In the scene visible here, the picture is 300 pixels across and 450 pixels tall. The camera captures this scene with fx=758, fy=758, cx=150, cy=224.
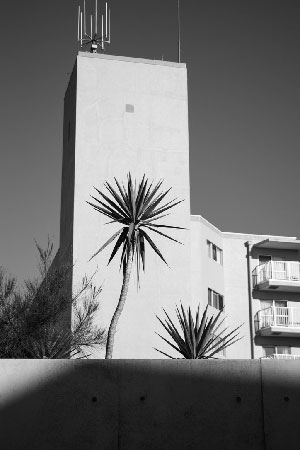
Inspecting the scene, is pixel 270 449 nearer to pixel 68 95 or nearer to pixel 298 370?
pixel 298 370

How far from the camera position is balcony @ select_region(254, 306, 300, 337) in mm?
39688

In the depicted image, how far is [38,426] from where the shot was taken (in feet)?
39.5

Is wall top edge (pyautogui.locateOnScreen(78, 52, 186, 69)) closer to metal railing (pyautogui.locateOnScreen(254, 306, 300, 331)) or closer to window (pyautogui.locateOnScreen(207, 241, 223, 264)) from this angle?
window (pyautogui.locateOnScreen(207, 241, 223, 264))

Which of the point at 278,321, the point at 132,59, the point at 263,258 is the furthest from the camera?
the point at 263,258

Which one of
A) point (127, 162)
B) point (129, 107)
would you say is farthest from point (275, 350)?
point (129, 107)

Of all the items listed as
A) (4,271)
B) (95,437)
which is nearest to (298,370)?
(95,437)

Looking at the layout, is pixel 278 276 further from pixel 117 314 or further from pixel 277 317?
pixel 117 314

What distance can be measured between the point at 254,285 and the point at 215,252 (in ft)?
10.1

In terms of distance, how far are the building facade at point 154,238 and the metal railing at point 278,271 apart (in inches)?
2.2

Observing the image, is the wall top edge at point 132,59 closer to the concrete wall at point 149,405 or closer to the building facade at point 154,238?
the building facade at point 154,238

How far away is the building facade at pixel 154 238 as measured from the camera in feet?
111

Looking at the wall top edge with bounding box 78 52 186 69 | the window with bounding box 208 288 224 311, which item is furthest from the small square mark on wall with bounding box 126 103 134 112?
the window with bounding box 208 288 224 311

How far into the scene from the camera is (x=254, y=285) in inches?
1658

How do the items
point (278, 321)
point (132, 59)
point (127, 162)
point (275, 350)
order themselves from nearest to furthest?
point (127, 162) < point (132, 59) < point (278, 321) < point (275, 350)
